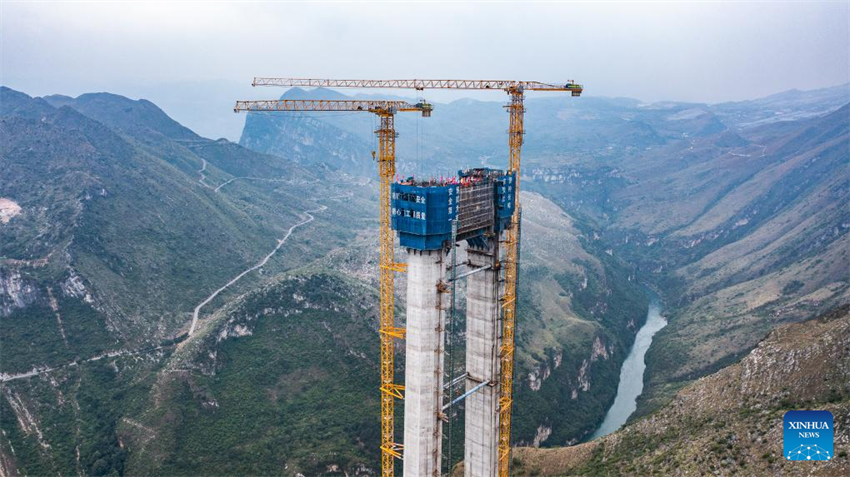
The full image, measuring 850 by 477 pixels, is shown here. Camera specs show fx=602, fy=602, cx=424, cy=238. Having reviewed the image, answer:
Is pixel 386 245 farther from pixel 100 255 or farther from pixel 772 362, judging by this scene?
pixel 100 255

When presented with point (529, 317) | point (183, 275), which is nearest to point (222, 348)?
point (183, 275)

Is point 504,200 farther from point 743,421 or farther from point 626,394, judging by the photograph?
point 626,394

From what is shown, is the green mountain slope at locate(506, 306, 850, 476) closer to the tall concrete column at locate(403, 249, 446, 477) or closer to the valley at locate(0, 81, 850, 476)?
the valley at locate(0, 81, 850, 476)

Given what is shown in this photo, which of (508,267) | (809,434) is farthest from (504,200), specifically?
(809,434)

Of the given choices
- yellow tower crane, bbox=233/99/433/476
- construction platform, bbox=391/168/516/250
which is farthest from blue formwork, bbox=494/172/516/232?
yellow tower crane, bbox=233/99/433/476

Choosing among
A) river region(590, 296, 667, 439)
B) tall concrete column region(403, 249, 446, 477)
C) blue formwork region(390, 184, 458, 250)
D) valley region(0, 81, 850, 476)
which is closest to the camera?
blue formwork region(390, 184, 458, 250)

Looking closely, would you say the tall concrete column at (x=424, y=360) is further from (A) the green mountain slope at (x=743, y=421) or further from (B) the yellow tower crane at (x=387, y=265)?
(A) the green mountain slope at (x=743, y=421)

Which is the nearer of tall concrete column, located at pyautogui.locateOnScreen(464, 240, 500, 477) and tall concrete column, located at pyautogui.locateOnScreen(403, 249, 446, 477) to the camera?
tall concrete column, located at pyautogui.locateOnScreen(403, 249, 446, 477)
